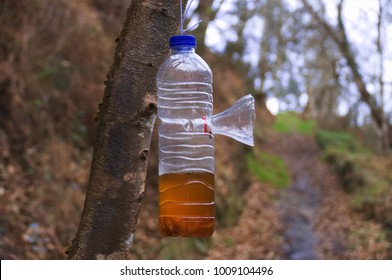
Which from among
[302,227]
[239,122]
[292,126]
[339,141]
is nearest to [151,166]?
[302,227]

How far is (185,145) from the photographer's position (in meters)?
2.33

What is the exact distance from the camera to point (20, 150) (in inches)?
329

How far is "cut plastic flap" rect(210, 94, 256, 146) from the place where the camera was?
95.5 inches

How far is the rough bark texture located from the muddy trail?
8609 mm

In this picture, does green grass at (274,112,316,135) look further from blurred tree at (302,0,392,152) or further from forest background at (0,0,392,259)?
blurred tree at (302,0,392,152)

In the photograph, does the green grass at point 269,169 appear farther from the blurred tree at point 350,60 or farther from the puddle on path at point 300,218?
the blurred tree at point 350,60

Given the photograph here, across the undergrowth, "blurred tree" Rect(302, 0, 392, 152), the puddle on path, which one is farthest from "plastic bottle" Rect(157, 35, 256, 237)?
"blurred tree" Rect(302, 0, 392, 152)

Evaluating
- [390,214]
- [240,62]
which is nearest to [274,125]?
[240,62]

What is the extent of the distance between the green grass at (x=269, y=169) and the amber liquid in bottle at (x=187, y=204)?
16164 mm

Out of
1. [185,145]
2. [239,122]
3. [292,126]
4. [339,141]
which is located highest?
[292,126]

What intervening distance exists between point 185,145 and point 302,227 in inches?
461

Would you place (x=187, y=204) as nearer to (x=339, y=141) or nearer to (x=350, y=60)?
(x=350, y=60)

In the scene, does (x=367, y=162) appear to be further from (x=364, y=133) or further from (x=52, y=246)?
(x=52, y=246)

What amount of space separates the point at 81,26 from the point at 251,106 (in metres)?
8.89
